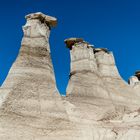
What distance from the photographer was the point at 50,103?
419 inches

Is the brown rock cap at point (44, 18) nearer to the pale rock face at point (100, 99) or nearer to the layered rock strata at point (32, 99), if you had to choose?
the layered rock strata at point (32, 99)

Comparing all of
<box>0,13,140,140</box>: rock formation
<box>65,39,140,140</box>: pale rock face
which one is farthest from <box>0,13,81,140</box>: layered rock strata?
<box>65,39,140,140</box>: pale rock face

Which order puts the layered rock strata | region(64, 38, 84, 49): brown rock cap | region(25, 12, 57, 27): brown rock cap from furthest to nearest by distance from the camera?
1. region(64, 38, 84, 49): brown rock cap
2. region(25, 12, 57, 27): brown rock cap
3. the layered rock strata

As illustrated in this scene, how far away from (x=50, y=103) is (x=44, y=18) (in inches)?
205

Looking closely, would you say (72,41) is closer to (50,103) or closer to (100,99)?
(100,99)

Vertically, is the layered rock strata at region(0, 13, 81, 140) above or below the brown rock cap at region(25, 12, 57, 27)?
below

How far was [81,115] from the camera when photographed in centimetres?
1127

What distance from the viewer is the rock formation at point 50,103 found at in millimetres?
9578

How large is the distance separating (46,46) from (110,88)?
511 cm

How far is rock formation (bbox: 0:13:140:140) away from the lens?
9.58 metres

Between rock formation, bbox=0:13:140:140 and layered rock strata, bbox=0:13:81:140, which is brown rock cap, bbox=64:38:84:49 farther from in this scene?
layered rock strata, bbox=0:13:81:140

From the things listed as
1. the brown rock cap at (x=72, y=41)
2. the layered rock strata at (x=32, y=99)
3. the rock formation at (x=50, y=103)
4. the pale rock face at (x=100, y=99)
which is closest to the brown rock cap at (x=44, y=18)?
the rock formation at (x=50, y=103)

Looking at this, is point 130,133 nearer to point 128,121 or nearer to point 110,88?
point 128,121

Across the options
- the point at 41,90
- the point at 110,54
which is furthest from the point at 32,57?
the point at 110,54
